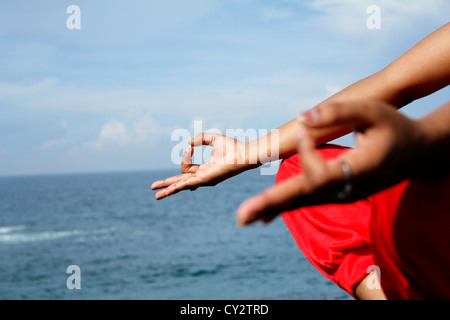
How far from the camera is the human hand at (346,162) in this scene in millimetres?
798

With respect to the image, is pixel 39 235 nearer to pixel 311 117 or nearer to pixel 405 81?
pixel 405 81

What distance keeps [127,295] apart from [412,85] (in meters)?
→ 24.9

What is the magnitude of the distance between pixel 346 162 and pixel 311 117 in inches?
3.9

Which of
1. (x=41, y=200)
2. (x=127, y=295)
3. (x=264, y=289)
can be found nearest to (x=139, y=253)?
(x=127, y=295)

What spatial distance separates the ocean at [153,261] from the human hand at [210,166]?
59.5ft

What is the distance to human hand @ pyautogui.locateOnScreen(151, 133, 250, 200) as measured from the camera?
1.93m

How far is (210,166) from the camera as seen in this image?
203 cm

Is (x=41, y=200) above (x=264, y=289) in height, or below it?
above

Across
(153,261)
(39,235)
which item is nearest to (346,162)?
(153,261)

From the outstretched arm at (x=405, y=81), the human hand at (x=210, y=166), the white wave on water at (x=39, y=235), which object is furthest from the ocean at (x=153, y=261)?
the outstretched arm at (x=405, y=81)

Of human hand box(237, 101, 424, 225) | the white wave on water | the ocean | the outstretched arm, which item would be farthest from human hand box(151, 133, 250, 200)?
the white wave on water
